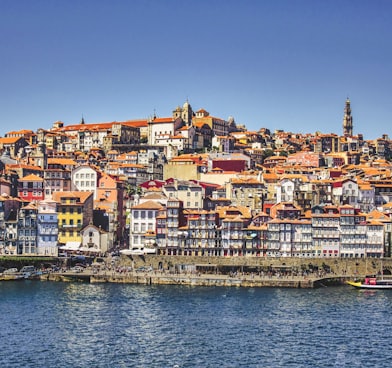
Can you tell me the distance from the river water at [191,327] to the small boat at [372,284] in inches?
104

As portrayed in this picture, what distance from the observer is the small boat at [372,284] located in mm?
71688

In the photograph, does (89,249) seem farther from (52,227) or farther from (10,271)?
(10,271)

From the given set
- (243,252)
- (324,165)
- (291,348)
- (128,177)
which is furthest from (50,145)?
(291,348)

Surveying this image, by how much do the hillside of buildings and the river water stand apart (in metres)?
10.4

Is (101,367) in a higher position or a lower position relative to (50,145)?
lower

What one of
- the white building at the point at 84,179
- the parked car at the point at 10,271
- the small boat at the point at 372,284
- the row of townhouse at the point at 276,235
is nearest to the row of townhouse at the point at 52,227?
A: the parked car at the point at 10,271

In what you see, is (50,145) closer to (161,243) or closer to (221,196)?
(221,196)

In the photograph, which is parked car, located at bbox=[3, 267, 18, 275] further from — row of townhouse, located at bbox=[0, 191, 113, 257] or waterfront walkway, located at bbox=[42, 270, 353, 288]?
row of townhouse, located at bbox=[0, 191, 113, 257]

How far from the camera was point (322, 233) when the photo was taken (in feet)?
264

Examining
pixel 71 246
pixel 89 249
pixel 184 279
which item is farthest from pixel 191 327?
pixel 71 246

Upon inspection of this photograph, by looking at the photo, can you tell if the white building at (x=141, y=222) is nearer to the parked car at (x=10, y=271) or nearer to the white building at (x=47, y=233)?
the white building at (x=47, y=233)

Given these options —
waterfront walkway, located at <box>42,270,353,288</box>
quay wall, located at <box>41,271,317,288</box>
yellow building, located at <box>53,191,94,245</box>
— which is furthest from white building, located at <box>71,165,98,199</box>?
quay wall, located at <box>41,271,317,288</box>

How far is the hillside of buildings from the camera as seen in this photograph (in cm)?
8031

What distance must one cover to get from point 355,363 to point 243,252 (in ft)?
119
